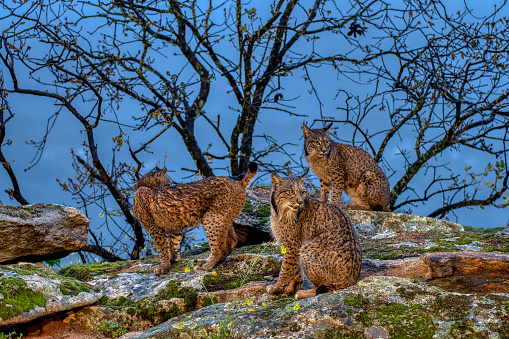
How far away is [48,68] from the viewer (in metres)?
12.0

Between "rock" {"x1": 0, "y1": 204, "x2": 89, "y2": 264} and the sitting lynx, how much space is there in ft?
16.1

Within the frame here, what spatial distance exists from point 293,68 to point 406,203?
188 inches

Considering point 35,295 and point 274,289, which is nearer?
point 274,289

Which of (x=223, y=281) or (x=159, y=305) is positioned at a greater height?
(x=223, y=281)

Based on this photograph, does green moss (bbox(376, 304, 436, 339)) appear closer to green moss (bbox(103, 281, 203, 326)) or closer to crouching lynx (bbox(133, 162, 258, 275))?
green moss (bbox(103, 281, 203, 326))

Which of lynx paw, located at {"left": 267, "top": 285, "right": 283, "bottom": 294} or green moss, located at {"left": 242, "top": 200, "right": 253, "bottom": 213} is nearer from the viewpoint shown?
lynx paw, located at {"left": 267, "top": 285, "right": 283, "bottom": 294}

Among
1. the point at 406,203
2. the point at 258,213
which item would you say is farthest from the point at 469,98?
the point at 258,213

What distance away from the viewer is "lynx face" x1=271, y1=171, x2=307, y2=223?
614cm

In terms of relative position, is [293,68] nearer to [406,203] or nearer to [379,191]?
[379,191]

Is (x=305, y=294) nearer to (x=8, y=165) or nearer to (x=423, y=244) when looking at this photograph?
(x=423, y=244)

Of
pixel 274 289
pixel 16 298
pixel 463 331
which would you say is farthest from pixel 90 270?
pixel 463 331

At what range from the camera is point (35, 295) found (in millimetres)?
6176

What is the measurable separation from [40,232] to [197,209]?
3.23m

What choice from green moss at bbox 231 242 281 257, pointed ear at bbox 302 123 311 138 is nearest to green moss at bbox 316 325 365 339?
green moss at bbox 231 242 281 257
